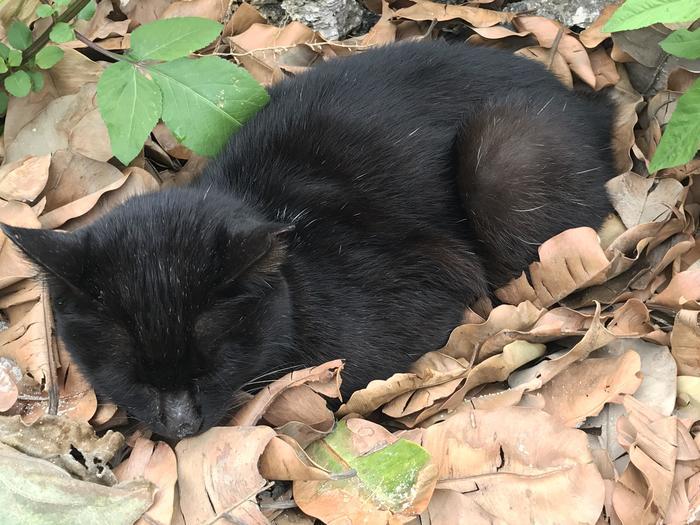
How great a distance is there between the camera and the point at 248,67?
9.31ft

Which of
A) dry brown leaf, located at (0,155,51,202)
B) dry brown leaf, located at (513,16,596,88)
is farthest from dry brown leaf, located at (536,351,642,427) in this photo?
A: dry brown leaf, located at (0,155,51,202)

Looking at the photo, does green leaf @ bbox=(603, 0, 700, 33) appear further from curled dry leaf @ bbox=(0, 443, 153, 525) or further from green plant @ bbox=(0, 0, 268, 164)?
curled dry leaf @ bbox=(0, 443, 153, 525)

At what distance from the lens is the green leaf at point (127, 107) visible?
6.95 feet

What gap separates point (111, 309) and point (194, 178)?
88 centimetres

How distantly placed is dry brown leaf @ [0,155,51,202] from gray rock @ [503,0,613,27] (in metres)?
1.84

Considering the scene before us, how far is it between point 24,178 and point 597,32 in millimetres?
2017

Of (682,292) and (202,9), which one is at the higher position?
(202,9)

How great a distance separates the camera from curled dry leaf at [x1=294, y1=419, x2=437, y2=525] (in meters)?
1.71

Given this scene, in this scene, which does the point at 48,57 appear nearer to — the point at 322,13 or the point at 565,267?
the point at 322,13

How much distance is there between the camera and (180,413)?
1.76m

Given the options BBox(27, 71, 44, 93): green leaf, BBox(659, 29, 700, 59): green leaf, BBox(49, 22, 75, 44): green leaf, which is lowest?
BBox(659, 29, 700, 59): green leaf

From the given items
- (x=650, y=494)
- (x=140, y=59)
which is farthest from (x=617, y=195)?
(x=140, y=59)

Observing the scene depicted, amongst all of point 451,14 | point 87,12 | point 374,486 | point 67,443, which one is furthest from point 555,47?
point 67,443

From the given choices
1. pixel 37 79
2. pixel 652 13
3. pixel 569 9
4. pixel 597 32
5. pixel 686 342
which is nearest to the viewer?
pixel 652 13
